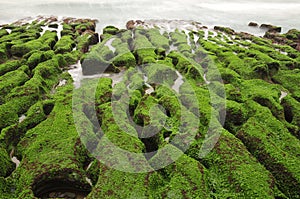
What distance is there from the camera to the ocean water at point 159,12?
4369cm

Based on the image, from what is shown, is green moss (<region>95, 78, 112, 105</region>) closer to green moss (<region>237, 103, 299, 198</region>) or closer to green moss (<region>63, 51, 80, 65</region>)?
green moss (<region>63, 51, 80, 65</region>)

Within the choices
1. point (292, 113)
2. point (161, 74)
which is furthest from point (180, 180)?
point (161, 74)

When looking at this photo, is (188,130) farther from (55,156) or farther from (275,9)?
(275,9)

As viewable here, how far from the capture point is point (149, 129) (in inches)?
454

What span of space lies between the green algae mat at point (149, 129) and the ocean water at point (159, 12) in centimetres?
2260

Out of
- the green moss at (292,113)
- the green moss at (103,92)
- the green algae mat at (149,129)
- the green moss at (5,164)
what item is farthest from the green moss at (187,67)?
the green moss at (5,164)

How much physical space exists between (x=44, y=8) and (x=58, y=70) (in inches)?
1684

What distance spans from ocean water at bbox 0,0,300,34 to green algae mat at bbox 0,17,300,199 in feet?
74.2

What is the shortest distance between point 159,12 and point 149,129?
150ft

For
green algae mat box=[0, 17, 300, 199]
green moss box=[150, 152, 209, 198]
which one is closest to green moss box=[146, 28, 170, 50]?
green algae mat box=[0, 17, 300, 199]

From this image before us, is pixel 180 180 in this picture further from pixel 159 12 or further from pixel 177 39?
pixel 159 12

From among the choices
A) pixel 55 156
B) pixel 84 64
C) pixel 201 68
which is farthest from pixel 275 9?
pixel 55 156

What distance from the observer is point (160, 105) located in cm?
1352

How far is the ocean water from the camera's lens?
143 feet
